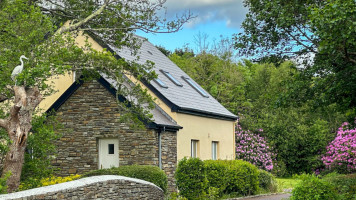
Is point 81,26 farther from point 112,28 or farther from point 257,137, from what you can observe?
point 257,137

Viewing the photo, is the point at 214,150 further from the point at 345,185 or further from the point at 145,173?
the point at 345,185

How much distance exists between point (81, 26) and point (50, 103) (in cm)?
686

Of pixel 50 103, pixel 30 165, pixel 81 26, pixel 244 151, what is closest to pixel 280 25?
pixel 81 26

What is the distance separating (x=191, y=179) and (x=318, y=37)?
6.30m

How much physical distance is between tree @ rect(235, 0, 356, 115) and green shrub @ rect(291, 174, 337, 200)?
3097 millimetres

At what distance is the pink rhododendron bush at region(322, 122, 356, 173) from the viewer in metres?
33.9

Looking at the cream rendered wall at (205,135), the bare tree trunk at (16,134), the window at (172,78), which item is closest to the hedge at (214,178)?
the cream rendered wall at (205,135)

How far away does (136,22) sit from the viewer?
61.0ft

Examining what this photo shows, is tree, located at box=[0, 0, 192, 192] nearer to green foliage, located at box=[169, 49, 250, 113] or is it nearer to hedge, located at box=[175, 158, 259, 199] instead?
hedge, located at box=[175, 158, 259, 199]

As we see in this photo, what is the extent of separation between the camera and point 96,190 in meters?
12.4

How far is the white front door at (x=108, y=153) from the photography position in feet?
70.5

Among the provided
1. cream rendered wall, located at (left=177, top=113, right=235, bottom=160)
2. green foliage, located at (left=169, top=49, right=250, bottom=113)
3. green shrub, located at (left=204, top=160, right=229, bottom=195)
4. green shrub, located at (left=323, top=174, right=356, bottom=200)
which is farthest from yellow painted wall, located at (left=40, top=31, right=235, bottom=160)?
green foliage, located at (left=169, top=49, right=250, bottom=113)

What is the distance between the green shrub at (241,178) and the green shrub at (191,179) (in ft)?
11.2

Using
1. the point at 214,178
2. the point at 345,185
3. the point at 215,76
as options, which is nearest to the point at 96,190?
the point at 345,185
